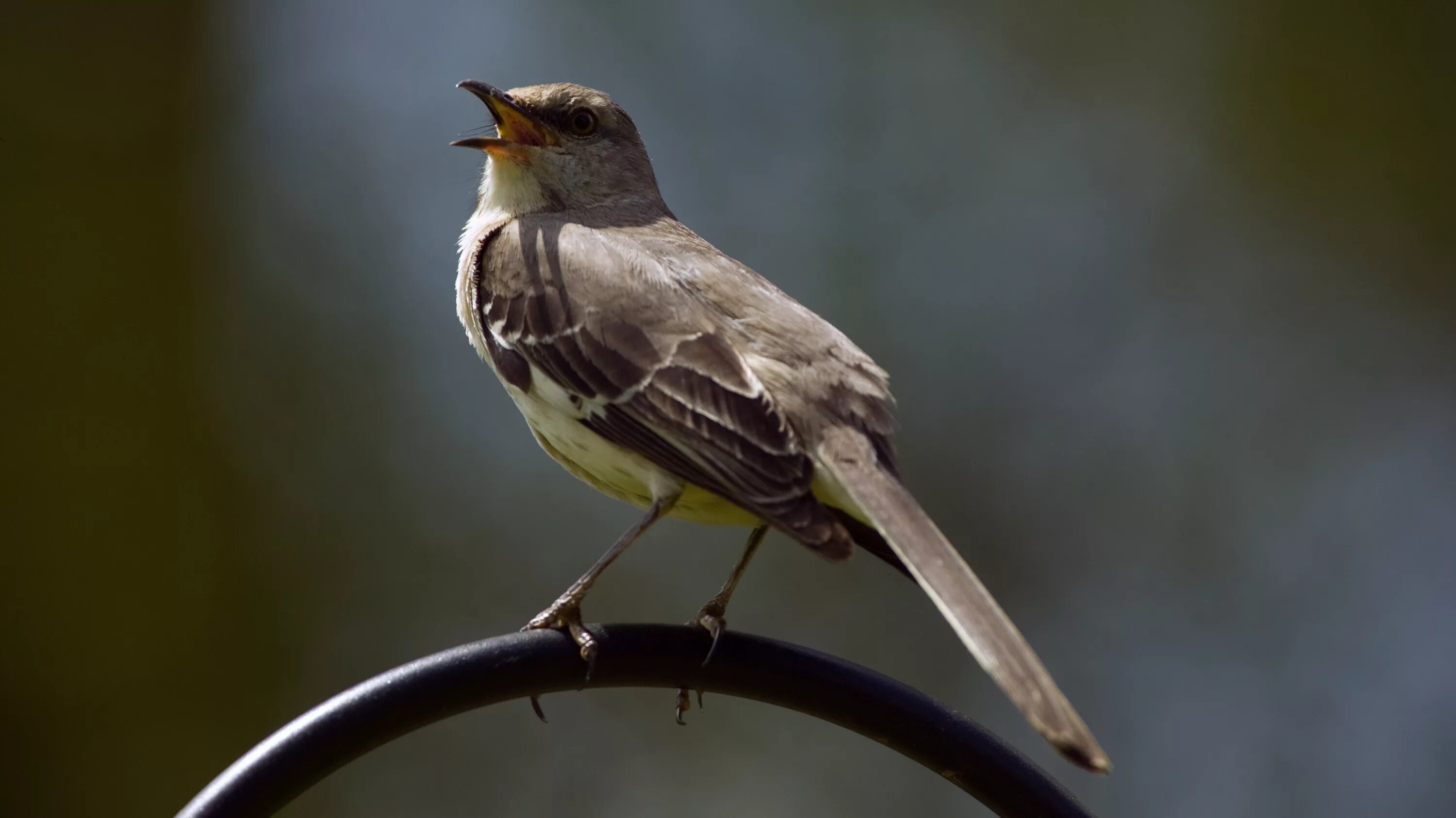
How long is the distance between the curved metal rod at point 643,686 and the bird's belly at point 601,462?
1.48 feet

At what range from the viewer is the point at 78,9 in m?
6.93

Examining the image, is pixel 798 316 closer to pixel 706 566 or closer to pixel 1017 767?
pixel 1017 767

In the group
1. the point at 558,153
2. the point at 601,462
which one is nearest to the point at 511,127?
the point at 558,153

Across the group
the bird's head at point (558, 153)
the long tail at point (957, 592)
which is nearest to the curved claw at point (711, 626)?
the long tail at point (957, 592)

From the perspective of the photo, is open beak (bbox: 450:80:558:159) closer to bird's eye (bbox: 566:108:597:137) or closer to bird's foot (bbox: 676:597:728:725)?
bird's eye (bbox: 566:108:597:137)

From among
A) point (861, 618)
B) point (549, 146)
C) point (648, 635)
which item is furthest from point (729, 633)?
point (861, 618)

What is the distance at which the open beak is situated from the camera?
3.64m

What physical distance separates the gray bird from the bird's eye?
0.26 m

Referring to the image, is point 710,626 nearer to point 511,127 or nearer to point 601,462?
point 601,462

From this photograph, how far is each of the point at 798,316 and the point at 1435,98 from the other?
A: 721cm

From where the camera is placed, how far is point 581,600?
2529 millimetres

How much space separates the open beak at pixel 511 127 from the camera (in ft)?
11.9

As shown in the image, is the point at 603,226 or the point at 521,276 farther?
the point at 603,226

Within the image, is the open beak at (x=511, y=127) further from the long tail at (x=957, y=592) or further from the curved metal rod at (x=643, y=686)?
the curved metal rod at (x=643, y=686)
